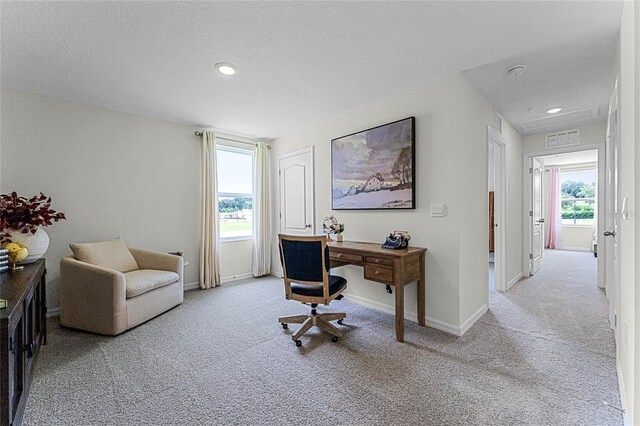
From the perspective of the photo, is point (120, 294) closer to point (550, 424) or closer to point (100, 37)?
point (100, 37)

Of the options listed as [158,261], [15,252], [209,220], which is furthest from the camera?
[209,220]

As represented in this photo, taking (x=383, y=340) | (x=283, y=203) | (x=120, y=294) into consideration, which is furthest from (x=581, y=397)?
(x=283, y=203)

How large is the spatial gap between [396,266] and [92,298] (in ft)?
9.34

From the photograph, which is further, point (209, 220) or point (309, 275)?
point (209, 220)

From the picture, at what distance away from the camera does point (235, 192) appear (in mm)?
4539

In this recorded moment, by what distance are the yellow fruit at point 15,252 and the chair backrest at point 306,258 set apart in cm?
203

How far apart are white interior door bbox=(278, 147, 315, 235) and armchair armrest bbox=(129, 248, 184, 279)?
176 cm

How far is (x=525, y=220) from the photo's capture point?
4371 mm

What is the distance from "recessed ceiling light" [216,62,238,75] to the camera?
2359mm

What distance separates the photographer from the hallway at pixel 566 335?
5.58ft

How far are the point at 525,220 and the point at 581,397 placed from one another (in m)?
3.37

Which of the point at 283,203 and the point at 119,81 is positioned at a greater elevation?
the point at 119,81

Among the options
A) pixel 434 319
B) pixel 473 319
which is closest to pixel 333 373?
pixel 434 319

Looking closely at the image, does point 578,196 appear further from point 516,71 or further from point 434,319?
point 434,319
